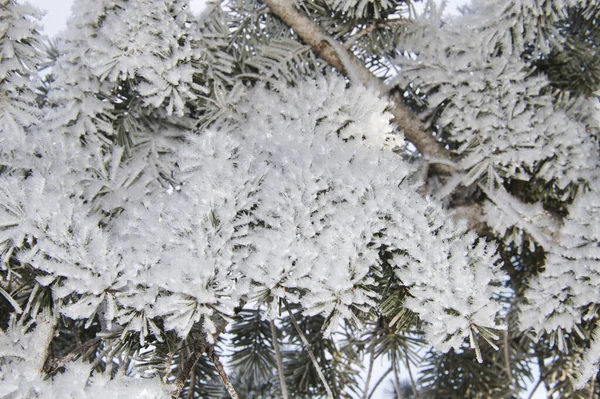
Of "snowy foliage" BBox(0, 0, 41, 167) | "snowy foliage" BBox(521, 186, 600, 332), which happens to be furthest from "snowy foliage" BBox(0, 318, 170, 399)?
"snowy foliage" BBox(521, 186, 600, 332)

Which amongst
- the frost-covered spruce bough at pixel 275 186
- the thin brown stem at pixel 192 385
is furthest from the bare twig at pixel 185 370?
the thin brown stem at pixel 192 385

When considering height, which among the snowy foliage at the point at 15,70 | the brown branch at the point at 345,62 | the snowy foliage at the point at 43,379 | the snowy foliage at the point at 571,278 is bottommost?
the snowy foliage at the point at 43,379

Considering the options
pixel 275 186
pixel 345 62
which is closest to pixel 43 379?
pixel 275 186

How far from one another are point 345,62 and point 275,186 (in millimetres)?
198

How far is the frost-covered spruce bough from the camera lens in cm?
29

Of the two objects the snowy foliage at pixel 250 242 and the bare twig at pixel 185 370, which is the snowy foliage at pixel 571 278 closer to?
the snowy foliage at pixel 250 242

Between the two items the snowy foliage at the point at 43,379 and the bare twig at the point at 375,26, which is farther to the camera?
the bare twig at the point at 375,26

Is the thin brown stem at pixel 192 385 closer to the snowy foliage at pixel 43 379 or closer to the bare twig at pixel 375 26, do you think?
the snowy foliage at pixel 43 379

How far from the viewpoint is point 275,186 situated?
32 cm

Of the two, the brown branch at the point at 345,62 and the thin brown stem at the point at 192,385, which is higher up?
the brown branch at the point at 345,62

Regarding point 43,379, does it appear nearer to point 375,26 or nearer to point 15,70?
point 15,70

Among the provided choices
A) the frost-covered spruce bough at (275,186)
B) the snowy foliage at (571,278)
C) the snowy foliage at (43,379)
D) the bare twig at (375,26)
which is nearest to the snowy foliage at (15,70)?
the frost-covered spruce bough at (275,186)

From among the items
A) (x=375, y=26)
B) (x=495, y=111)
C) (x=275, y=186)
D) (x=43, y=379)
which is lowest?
(x=43, y=379)

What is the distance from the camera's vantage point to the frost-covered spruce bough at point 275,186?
0.29m
